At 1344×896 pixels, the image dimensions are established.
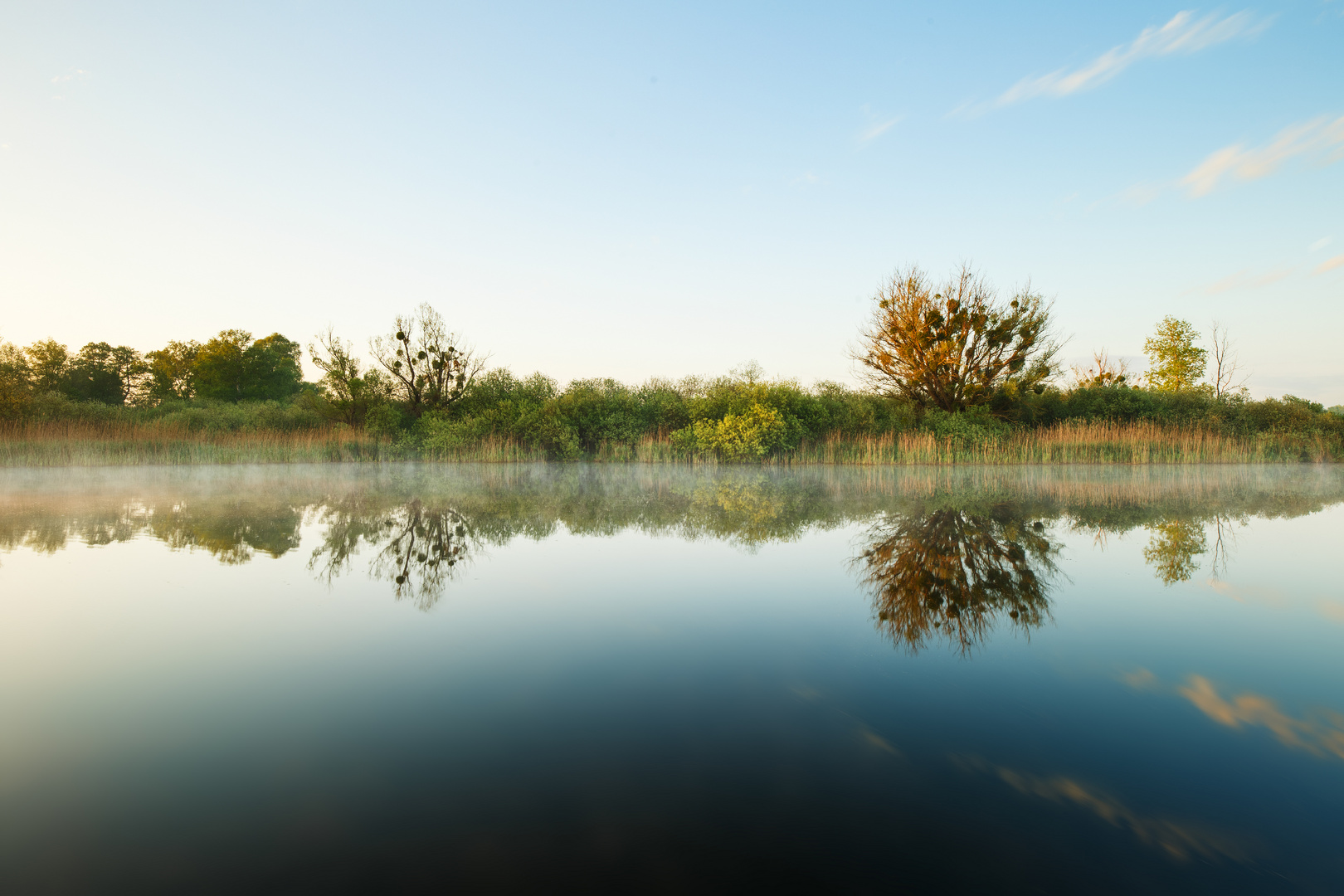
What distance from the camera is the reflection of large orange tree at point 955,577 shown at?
4.40 meters

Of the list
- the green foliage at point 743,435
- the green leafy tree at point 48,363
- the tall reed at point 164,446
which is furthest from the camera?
the green leafy tree at point 48,363

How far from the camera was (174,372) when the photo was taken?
50.0m

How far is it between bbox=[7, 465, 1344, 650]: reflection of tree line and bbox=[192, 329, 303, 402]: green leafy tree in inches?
1502

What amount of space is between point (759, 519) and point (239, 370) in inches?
2070

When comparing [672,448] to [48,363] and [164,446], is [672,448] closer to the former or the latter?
[164,446]

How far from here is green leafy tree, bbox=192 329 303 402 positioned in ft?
160

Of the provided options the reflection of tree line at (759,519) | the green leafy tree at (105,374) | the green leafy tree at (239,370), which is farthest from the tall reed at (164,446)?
the green leafy tree at (239,370)

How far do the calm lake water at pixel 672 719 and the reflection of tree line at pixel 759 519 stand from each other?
0.40 feet

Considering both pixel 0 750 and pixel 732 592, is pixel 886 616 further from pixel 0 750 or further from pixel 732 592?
pixel 0 750

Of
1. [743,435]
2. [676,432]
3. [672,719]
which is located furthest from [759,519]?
[676,432]

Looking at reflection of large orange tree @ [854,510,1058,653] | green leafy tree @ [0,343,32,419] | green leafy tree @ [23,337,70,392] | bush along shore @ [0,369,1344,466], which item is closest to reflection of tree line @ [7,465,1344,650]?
reflection of large orange tree @ [854,510,1058,653]

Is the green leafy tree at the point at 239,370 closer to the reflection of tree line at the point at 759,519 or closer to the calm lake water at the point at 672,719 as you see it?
the reflection of tree line at the point at 759,519

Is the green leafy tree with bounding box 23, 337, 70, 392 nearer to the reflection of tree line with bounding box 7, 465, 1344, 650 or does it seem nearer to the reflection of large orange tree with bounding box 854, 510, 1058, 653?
the reflection of tree line with bounding box 7, 465, 1344, 650

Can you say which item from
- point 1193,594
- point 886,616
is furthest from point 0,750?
point 1193,594
